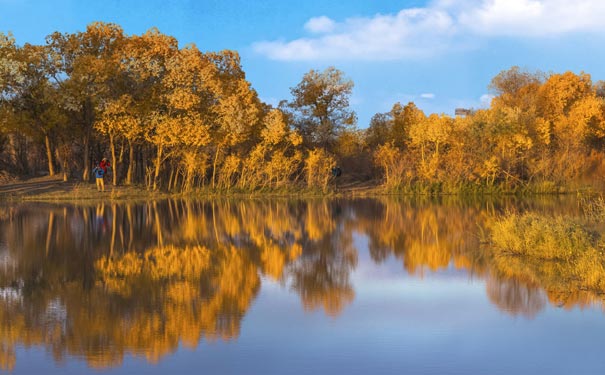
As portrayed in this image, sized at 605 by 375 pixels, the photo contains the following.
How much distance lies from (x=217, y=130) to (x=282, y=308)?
3347cm

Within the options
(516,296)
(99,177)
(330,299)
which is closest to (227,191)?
(99,177)

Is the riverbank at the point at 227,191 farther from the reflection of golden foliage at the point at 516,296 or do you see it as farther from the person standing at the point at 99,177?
the reflection of golden foliage at the point at 516,296

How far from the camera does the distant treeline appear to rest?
41.2 metres

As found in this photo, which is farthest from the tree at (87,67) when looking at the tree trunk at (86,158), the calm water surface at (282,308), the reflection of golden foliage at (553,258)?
the reflection of golden foliage at (553,258)

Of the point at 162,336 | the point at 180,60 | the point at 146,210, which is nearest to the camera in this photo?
the point at 162,336

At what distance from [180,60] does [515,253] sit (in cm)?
3049

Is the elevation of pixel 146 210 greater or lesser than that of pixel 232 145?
lesser

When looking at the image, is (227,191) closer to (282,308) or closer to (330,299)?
(330,299)

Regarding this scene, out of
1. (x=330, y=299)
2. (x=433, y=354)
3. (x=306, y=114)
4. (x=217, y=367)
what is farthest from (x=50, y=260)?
(x=306, y=114)

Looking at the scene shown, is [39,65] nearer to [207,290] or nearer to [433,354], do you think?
[207,290]

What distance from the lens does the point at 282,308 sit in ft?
36.7

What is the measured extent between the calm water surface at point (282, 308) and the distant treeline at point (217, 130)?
2085 cm

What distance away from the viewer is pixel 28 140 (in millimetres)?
52906

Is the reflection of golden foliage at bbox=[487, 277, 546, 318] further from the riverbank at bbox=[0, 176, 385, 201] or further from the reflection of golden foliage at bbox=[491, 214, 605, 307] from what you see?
the riverbank at bbox=[0, 176, 385, 201]
